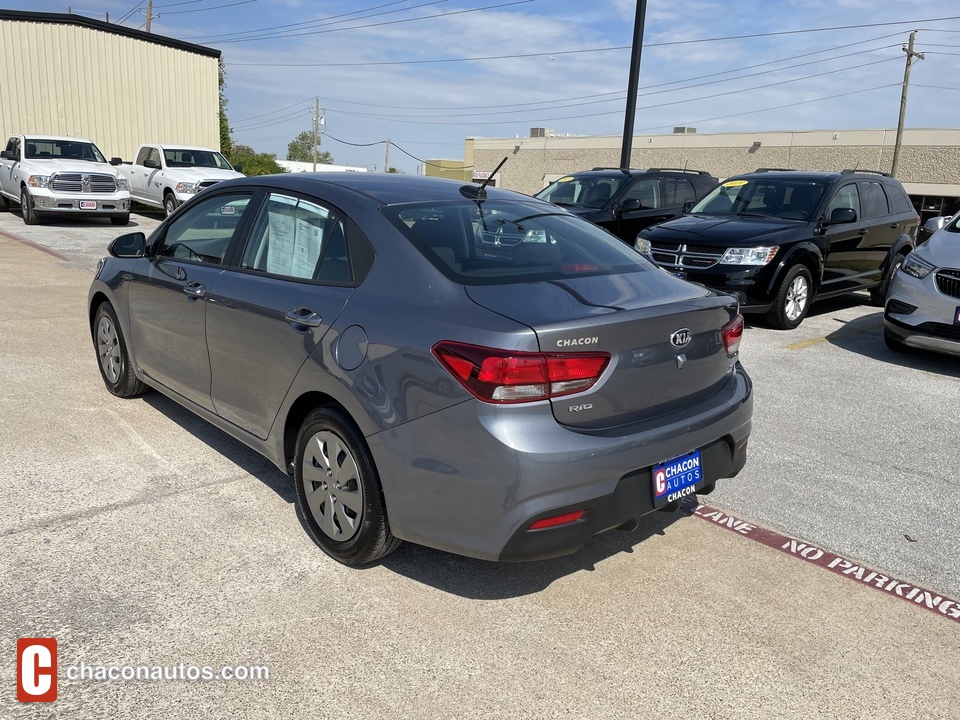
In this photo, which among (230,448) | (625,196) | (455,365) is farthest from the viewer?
(625,196)

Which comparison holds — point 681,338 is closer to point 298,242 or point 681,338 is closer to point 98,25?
point 298,242

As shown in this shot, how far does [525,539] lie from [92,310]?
14.0 feet

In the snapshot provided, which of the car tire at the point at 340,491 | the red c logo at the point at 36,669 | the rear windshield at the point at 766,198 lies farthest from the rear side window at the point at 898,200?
the red c logo at the point at 36,669

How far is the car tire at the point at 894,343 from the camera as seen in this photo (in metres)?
7.58

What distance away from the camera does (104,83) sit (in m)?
25.7

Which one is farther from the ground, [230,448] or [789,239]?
[789,239]

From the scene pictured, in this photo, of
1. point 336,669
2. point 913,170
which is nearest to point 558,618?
point 336,669

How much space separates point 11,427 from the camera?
16.1 feet

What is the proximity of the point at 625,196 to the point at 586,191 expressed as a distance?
0.68 metres

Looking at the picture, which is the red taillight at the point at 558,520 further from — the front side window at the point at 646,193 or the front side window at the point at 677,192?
the front side window at the point at 677,192

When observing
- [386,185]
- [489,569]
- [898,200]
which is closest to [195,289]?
[386,185]

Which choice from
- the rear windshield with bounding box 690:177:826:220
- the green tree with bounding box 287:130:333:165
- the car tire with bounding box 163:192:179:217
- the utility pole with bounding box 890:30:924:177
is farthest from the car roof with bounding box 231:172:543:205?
the green tree with bounding box 287:130:333:165

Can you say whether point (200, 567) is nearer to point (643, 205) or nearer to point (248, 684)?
point (248, 684)
